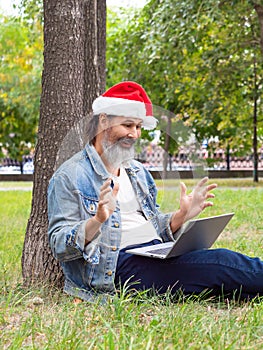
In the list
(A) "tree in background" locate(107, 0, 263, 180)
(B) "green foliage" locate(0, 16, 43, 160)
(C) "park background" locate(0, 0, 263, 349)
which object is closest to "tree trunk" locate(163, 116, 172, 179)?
(C) "park background" locate(0, 0, 263, 349)

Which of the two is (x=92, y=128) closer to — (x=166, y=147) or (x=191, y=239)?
(x=166, y=147)

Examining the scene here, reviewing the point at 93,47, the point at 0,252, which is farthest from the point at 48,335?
the point at 0,252

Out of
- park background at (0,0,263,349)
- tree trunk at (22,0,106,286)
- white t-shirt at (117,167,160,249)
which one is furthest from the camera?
tree trunk at (22,0,106,286)

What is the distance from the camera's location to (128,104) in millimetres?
3252

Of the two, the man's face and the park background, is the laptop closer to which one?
the park background

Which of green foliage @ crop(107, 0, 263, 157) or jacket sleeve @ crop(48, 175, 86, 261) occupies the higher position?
green foliage @ crop(107, 0, 263, 157)

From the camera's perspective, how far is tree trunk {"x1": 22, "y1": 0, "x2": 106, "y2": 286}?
414 cm

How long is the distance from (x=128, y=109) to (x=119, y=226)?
0.65 m

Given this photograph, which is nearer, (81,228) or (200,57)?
(81,228)

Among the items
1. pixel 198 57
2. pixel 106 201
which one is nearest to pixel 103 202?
pixel 106 201

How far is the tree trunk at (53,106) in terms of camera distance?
414cm

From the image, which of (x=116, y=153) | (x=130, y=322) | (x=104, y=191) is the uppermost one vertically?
(x=116, y=153)

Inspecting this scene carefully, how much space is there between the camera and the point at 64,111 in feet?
13.6

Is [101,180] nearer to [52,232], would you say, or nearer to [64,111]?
[52,232]
